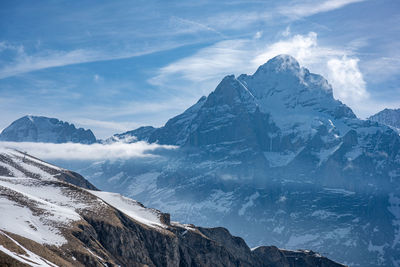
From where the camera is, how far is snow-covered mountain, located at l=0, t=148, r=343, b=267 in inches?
4338

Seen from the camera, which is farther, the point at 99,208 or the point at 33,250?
the point at 99,208

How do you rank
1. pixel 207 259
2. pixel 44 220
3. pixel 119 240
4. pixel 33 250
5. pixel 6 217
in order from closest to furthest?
pixel 33 250 < pixel 6 217 < pixel 44 220 < pixel 119 240 < pixel 207 259

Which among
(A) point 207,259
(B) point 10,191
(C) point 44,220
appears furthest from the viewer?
(A) point 207,259

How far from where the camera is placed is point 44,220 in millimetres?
126375

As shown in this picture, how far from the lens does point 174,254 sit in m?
169

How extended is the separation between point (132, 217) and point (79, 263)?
52070 mm

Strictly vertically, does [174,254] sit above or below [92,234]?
below

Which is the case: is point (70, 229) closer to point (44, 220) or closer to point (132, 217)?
point (44, 220)

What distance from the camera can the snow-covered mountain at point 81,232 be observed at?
110188 mm

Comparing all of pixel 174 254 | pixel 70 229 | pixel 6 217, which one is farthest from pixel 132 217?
Answer: pixel 6 217

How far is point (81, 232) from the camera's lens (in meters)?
130

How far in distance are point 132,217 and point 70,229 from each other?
4260 cm

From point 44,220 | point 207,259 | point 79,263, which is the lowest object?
point 207,259

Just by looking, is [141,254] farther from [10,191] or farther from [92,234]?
[10,191]
